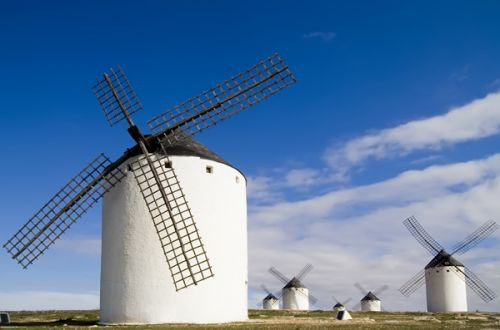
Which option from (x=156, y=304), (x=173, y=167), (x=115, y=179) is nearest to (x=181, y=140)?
(x=173, y=167)

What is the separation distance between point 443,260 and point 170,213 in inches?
1291

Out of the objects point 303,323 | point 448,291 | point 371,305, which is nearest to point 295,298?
point 371,305

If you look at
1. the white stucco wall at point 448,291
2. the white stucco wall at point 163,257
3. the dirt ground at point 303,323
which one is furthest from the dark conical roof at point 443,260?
the white stucco wall at point 163,257

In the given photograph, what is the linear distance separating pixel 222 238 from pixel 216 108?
5.80 metres

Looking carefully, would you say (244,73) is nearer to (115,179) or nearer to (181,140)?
(181,140)

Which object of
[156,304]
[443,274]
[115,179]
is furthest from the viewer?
[443,274]

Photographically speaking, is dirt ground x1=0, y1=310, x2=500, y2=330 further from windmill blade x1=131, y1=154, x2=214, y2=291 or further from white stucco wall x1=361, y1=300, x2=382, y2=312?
white stucco wall x1=361, y1=300, x2=382, y2=312

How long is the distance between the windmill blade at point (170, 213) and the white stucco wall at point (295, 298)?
141 feet

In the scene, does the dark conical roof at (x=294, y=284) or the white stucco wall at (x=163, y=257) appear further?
the dark conical roof at (x=294, y=284)

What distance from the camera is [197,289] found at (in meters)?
23.3

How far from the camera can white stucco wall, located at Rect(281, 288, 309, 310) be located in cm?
6488

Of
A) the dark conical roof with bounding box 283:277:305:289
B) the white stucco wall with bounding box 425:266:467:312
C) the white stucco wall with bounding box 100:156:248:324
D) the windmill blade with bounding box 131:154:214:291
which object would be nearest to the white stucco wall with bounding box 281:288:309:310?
the dark conical roof with bounding box 283:277:305:289

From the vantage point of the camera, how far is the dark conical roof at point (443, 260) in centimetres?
4722

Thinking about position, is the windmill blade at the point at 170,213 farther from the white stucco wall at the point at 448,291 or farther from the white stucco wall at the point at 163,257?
the white stucco wall at the point at 448,291
